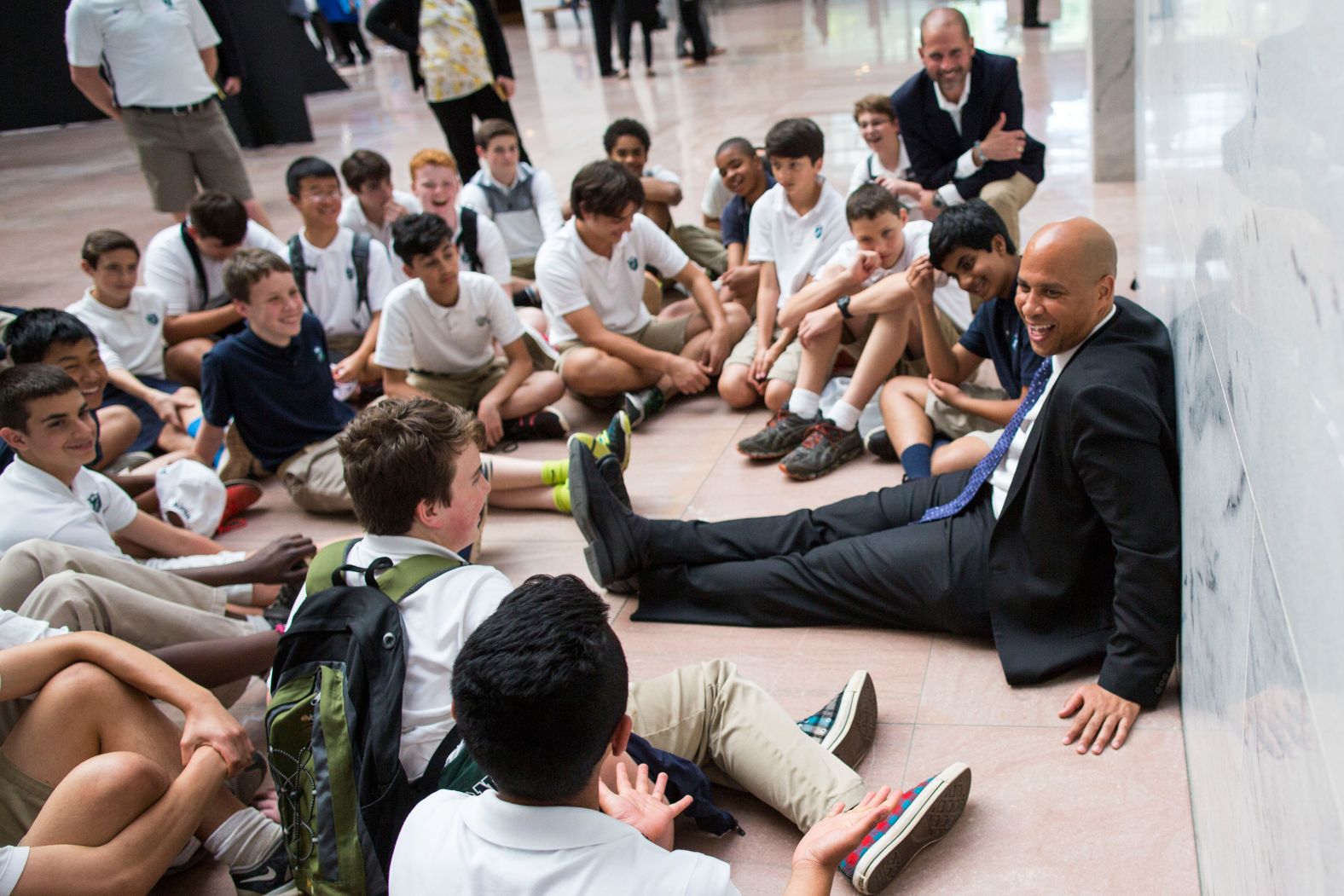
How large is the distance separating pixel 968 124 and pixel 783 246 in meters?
0.99

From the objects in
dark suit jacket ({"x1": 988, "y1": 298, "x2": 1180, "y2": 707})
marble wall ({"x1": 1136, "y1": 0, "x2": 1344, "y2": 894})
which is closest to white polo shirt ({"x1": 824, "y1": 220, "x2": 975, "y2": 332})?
dark suit jacket ({"x1": 988, "y1": 298, "x2": 1180, "y2": 707})

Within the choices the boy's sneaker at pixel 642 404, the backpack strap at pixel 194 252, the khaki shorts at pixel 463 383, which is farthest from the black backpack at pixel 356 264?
the boy's sneaker at pixel 642 404

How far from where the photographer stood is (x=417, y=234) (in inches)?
158

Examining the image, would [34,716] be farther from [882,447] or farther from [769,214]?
[769,214]

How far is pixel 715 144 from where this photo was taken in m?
8.77

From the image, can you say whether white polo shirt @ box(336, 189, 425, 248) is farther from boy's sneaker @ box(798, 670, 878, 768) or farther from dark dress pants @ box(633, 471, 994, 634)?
boy's sneaker @ box(798, 670, 878, 768)

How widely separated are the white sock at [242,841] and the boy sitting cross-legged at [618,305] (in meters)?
2.32

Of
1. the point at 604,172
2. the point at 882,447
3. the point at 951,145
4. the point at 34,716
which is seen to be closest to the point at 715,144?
the point at 951,145

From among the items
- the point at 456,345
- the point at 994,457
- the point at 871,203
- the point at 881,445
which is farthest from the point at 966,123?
the point at 994,457

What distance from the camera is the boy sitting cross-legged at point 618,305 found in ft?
13.7

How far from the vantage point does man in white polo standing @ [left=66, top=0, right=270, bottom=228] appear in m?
5.80

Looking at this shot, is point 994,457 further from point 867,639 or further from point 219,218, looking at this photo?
point 219,218

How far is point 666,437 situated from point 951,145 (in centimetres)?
175

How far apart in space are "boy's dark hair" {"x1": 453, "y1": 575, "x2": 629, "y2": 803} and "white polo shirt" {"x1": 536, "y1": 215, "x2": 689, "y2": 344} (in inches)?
115
